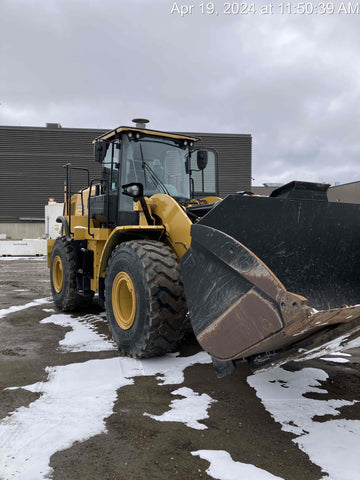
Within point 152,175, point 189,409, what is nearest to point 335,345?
point 189,409

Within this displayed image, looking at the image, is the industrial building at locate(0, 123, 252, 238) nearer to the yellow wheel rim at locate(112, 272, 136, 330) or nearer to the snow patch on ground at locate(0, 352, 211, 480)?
the yellow wheel rim at locate(112, 272, 136, 330)

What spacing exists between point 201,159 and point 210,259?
3119 mm

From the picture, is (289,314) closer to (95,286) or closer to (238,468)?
(238,468)

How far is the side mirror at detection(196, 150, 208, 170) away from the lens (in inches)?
226

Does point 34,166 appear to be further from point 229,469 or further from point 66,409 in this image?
point 229,469

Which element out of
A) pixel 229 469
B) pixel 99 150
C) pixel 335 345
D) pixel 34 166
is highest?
pixel 34 166

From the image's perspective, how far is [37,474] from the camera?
2.24 metres

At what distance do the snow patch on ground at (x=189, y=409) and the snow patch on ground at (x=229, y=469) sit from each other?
333 millimetres

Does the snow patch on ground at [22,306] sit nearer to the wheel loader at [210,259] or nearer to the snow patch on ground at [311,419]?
the wheel loader at [210,259]

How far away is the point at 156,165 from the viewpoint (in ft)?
17.4

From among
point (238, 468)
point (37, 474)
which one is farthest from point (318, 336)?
point (37, 474)

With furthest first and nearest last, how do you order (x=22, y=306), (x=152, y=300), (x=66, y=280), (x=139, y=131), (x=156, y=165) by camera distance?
1. (x=22, y=306)
2. (x=66, y=280)
3. (x=156, y=165)
4. (x=139, y=131)
5. (x=152, y=300)

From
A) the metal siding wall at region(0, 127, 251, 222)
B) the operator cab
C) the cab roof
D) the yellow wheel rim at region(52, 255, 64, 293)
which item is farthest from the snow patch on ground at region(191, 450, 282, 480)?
the metal siding wall at region(0, 127, 251, 222)

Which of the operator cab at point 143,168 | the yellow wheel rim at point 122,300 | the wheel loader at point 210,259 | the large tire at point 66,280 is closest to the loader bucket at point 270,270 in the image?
the wheel loader at point 210,259
